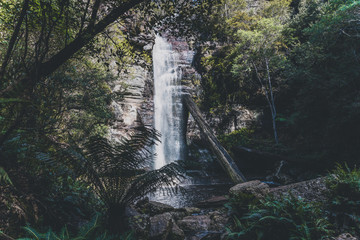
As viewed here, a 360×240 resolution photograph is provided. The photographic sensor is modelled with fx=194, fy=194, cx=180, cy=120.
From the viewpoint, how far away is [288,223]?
2375mm

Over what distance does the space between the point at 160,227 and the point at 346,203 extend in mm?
2660

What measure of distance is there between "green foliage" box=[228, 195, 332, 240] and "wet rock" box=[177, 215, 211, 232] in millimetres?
1211

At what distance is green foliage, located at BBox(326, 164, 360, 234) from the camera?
2.42m

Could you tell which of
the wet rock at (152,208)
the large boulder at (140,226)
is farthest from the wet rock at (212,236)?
the wet rock at (152,208)

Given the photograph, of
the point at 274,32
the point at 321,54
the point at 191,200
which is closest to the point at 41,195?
the point at 191,200

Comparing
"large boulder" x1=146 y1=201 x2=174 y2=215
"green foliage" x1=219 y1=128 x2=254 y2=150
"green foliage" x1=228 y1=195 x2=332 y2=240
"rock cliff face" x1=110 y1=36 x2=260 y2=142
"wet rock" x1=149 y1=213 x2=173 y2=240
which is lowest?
"large boulder" x1=146 y1=201 x2=174 y2=215

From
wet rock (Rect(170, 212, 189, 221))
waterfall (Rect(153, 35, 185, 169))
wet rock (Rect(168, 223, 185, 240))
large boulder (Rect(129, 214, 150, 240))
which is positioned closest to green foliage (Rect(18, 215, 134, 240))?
large boulder (Rect(129, 214, 150, 240))

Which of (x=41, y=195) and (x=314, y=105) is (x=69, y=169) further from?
(x=314, y=105)

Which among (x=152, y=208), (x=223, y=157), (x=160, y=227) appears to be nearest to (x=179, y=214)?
(x=152, y=208)

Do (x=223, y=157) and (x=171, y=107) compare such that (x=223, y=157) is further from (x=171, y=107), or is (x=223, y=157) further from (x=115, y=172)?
(x=171, y=107)

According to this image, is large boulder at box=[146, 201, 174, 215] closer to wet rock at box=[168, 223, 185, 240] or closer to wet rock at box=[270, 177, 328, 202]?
wet rock at box=[168, 223, 185, 240]

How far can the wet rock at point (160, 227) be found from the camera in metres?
2.97

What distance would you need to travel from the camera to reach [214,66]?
15656 mm

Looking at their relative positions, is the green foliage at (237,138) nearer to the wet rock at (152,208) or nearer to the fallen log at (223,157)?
the fallen log at (223,157)
